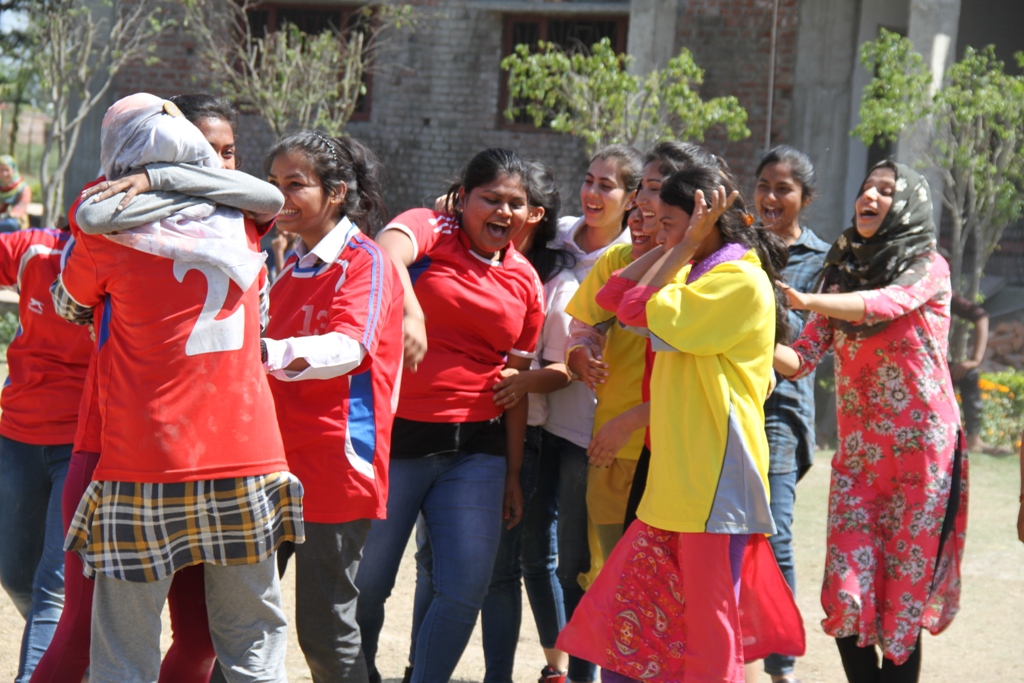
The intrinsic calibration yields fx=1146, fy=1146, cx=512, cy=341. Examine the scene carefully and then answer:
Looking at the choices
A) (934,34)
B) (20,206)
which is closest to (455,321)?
(934,34)

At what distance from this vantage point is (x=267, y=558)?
2793 mm

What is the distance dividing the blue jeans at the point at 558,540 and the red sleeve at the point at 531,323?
387mm

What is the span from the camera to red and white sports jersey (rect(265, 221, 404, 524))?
3.19 metres

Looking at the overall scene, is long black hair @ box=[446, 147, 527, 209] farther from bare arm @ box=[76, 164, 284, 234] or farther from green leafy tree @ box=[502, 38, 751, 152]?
green leafy tree @ box=[502, 38, 751, 152]

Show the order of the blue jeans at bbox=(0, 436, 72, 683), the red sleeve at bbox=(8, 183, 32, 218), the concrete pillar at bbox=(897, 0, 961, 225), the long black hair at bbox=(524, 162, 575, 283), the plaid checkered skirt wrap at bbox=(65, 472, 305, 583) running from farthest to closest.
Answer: the red sleeve at bbox=(8, 183, 32, 218) < the concrete pillar at bbox=(897, 0, 961, 225) < the long black hair at bbox=(524, 162, 575, 283) < the blue jeans at bbox=(0, 436, 72, 683) < the plaid checkered skirt wrap at bbox=(65, 472, 305, 583)

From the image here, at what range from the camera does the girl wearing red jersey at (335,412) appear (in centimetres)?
319

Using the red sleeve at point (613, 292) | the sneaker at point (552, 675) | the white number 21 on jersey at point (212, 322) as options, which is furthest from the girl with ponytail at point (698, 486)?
the white number 21 on jersey at point (212, 322)

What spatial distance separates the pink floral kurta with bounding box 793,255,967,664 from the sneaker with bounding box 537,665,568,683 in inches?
40.5

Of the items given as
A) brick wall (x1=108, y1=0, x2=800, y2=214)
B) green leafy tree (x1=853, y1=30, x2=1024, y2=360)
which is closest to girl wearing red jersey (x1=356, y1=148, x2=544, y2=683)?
green leafy tree (x1=853, y1=30, x2=1024, y2=360)

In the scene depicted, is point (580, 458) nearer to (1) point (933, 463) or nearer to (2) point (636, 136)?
(1) point (933, 463)

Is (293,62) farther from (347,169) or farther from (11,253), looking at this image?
(347,169)

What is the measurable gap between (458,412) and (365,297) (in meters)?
0.68

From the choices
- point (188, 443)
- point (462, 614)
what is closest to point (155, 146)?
point (188, 443)

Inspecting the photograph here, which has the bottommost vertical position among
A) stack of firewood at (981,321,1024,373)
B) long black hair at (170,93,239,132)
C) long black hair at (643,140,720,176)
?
stack of firewood at (981,321,1024,373)
